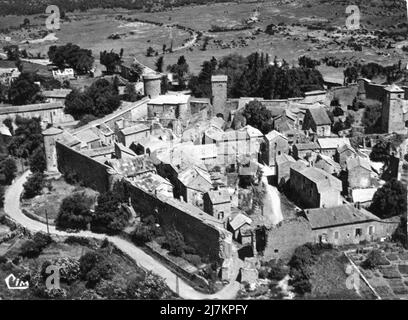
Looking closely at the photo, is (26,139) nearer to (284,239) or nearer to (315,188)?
(315,188)

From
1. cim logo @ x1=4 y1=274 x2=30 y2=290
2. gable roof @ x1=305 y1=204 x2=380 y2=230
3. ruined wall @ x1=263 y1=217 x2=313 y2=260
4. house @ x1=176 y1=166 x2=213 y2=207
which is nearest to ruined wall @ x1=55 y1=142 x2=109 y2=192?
house @ x1=176 y1=166 x2=213 y2=207

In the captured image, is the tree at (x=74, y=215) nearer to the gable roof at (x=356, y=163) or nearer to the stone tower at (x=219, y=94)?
the gable roof at (x=356, y=163)

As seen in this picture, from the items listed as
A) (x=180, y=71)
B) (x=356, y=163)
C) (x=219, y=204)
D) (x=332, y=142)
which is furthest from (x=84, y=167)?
(x=180, y=71)

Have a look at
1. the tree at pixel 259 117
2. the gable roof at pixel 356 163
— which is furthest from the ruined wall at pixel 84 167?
the gable roof at pixel 356 163

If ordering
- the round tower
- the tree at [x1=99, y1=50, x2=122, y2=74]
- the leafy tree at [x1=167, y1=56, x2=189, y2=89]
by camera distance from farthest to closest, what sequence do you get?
the tree at [x1=99, y1=50, x2=122, y2=74], the leafy tree at [x1=167, y1=56, x2=189, y2=89], the round tower

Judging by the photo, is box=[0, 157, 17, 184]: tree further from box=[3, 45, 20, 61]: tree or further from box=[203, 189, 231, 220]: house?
box=[3, 45, 20, 61]: tree

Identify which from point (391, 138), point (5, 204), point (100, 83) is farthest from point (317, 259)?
point (100, 83)

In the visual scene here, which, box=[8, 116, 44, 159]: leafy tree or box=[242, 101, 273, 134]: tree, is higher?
box=[242, 101, 273, 134]: tree

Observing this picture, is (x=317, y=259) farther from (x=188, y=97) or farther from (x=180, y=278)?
(x=188, y=97)

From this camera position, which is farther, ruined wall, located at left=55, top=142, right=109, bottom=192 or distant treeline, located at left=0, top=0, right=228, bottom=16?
distant treeline, located at left=0, top=0, right=228, bottom=16
